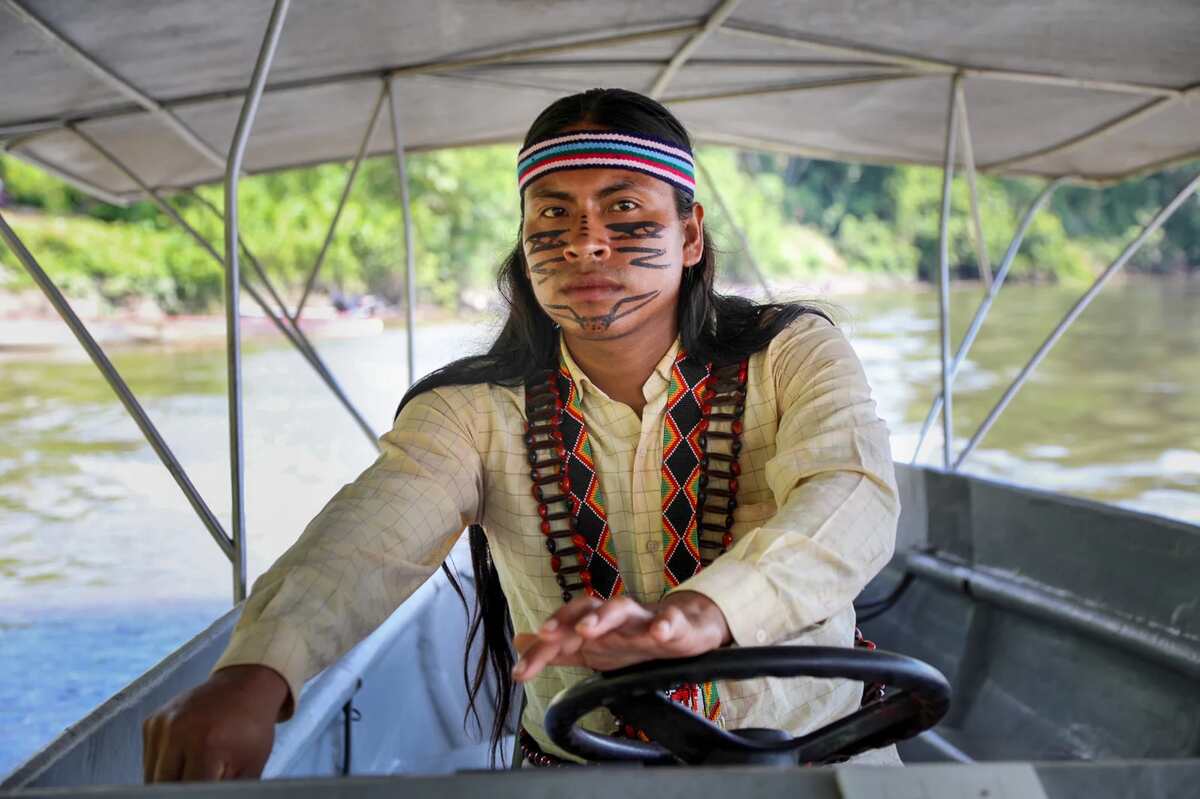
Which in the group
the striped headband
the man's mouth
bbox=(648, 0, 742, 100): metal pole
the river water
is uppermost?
bbox=(648, 0, 742, 100): metal pole

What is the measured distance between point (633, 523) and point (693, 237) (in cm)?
47

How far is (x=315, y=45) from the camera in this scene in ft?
9.43

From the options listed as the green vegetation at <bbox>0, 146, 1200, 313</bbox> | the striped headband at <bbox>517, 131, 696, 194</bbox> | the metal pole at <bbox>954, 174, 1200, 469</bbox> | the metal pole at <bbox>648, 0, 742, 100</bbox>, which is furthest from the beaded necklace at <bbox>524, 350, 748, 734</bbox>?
the green vegetation at <bbox>0, 146, 1200, 313</bbox>

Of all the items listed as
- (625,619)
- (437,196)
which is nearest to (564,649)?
(625,619)

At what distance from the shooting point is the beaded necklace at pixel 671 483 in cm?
166

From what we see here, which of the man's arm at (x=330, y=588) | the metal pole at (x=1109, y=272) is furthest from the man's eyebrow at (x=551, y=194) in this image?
the metal pole at (x=1109, y=272)

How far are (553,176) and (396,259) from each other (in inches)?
853

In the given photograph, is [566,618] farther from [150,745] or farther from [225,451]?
[225,451]

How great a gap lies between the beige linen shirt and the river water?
38 centimetres

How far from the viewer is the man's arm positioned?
1122 mm

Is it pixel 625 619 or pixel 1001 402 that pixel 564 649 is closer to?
pixel 625 619

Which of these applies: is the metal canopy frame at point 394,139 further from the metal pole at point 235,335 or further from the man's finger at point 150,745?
the man's finger at point 150,745

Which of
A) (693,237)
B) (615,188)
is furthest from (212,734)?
(693,237)

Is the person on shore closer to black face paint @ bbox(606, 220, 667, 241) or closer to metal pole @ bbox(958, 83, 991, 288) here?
black face paint @ bbox(606, 220, 667, 241)
